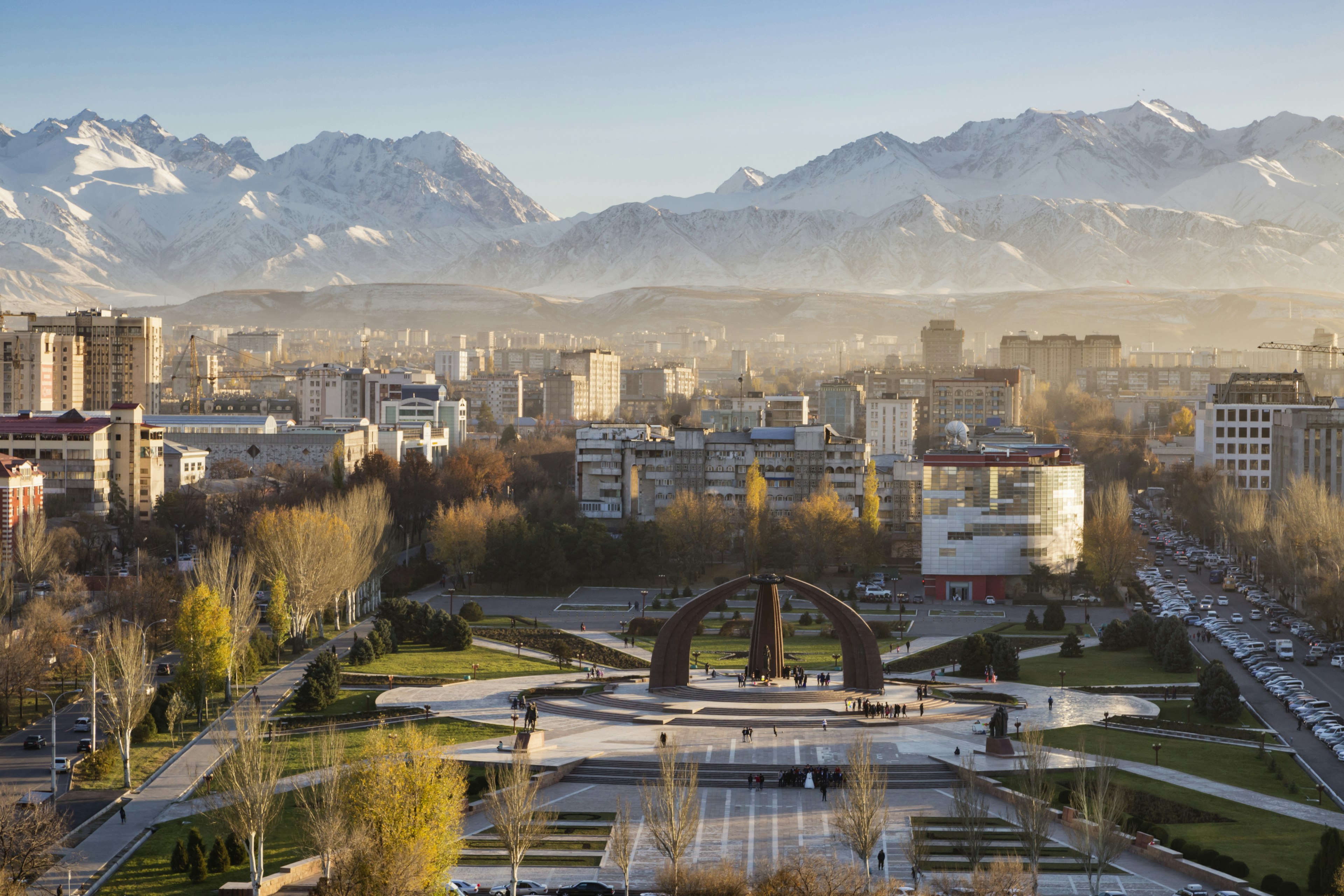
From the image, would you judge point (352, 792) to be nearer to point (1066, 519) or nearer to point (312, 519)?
point (312, 519)

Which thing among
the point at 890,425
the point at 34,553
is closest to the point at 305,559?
the point at 34,553

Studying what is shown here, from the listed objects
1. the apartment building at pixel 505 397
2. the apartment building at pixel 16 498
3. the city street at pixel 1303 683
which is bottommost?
→ the city street at pixel 1303 683

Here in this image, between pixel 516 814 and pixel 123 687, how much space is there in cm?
1644

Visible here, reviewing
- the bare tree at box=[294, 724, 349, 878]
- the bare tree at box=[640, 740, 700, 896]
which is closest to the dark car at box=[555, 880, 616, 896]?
the bare tree at box=[640, 740, 700, 896]

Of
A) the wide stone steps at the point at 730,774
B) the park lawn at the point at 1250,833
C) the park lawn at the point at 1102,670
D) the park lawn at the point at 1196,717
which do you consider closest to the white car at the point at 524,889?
the wide stone steps at the point at 730,774

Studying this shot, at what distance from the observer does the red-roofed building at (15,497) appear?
222ft

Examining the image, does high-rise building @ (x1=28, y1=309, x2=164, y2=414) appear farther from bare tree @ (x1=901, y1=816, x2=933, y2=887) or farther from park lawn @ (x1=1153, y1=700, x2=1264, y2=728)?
bare tree @ (x1=901, y1=816, x2=933, y2=887)

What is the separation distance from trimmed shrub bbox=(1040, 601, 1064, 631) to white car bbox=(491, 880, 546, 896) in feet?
124

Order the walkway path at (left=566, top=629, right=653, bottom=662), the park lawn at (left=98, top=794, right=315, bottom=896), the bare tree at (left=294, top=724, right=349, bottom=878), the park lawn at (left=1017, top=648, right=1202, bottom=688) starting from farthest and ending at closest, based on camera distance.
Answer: the walkway path at (left=566, top=629, right=653, bottom=662) → the park lawn at (left=1017, top=648, right=1202, bottom=688) → the park lawn at (left=98, top=794, right=315, bottom=896) → the bare tree at (left=294, top=724, right=349, bottom=878)

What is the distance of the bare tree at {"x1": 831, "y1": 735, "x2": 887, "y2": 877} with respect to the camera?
2931cm

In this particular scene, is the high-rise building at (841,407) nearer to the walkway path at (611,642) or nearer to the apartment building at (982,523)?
the apartment building at (982,523)

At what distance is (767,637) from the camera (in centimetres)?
4712

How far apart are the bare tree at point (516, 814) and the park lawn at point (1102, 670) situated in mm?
22314

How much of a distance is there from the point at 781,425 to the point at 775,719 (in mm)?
78035
